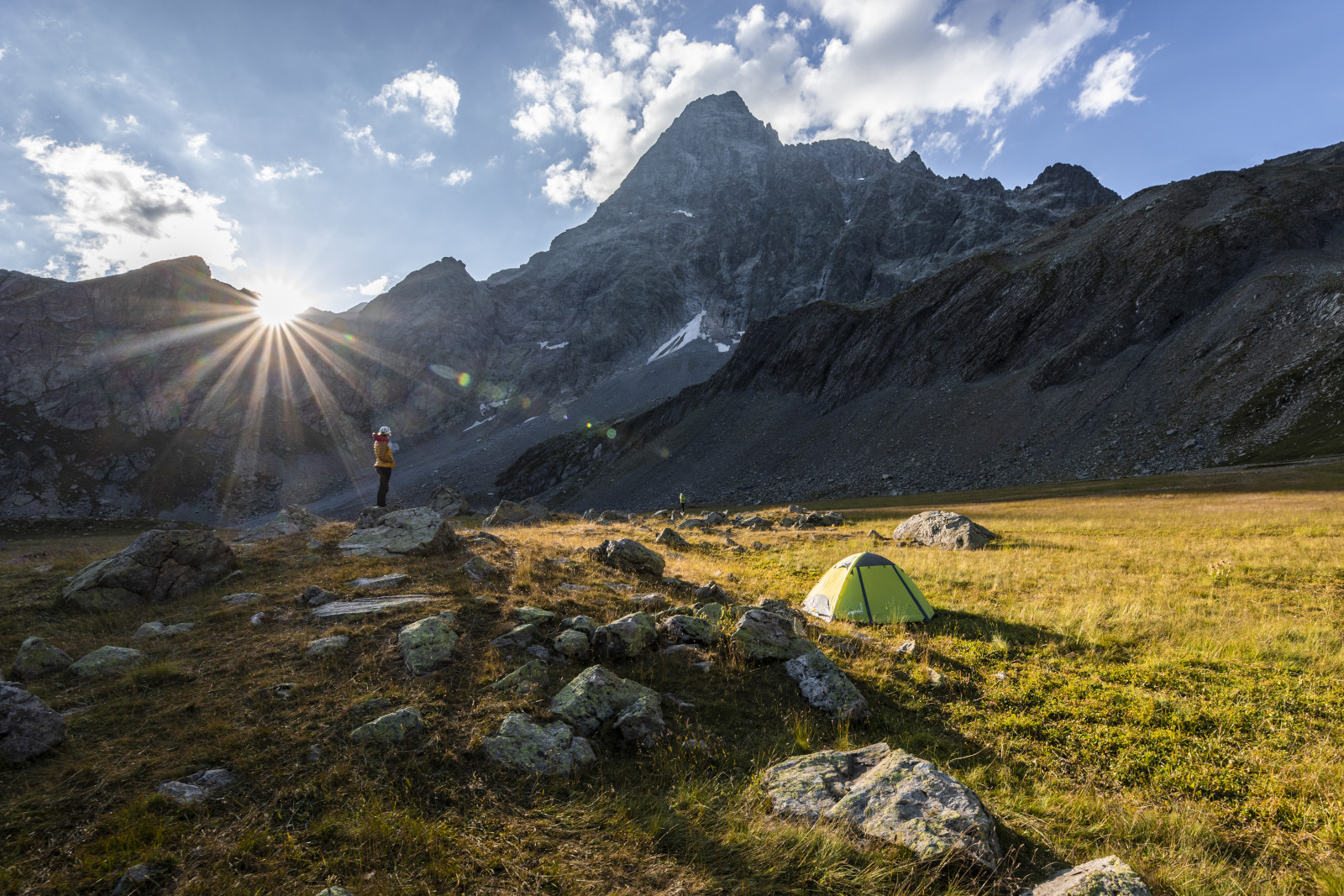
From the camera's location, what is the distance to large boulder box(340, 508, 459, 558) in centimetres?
1363

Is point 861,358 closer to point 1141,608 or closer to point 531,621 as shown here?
point 1141,608

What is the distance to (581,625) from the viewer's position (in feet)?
28.4

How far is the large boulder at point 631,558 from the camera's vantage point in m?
14.6

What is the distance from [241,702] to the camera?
5945 millimetres

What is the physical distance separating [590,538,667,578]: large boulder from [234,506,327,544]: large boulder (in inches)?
421

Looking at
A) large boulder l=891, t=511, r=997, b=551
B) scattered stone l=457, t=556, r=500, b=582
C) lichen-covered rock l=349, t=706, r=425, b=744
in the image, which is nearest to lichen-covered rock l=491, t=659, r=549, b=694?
lichen-covered rock l=349, t=706, r=425, b=744

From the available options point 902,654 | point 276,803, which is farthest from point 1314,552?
point 276,803

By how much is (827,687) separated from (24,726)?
903 cm

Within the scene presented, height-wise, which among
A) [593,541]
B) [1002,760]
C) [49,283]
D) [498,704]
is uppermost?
[49,283]

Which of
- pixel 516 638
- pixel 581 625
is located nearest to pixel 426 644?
pixel 516 638

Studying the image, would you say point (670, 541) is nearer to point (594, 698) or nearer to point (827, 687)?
point (827, 687)

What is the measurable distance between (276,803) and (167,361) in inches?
7658

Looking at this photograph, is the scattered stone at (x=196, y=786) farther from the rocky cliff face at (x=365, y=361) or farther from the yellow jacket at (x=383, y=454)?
the rocky cliff face at (x=365, y=361)

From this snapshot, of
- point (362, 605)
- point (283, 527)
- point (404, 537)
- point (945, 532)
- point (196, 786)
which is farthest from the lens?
point (945, 532)
